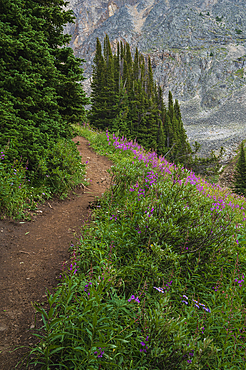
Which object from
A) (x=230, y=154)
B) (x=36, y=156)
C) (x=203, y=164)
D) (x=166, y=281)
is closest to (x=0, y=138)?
(x=36, y=156)

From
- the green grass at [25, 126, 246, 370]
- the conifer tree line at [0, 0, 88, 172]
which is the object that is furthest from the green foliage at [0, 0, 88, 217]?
the green grass at [25, 126, 246, 370]

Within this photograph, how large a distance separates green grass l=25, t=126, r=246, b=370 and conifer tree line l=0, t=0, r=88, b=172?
2567mm

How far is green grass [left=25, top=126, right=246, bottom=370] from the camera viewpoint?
1.71 m

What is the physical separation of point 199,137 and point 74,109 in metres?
65.2

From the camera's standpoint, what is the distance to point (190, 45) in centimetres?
12062

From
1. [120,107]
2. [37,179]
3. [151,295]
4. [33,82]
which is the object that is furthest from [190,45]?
[151,295]

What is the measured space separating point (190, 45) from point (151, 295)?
149299 mm

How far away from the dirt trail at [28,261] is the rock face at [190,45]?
217 ft

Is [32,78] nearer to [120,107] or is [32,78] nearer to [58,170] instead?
[58,170]

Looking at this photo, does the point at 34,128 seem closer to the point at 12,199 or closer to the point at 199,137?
the point at 12,199

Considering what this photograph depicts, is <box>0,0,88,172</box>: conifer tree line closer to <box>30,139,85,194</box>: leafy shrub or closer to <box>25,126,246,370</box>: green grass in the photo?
<box>30,139,85,194</box>: leafy shrub

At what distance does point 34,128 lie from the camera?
207 inches

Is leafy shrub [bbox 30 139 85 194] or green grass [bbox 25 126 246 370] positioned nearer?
green grass [bbox 25 126 246 370]

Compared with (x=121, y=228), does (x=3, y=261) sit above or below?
below
